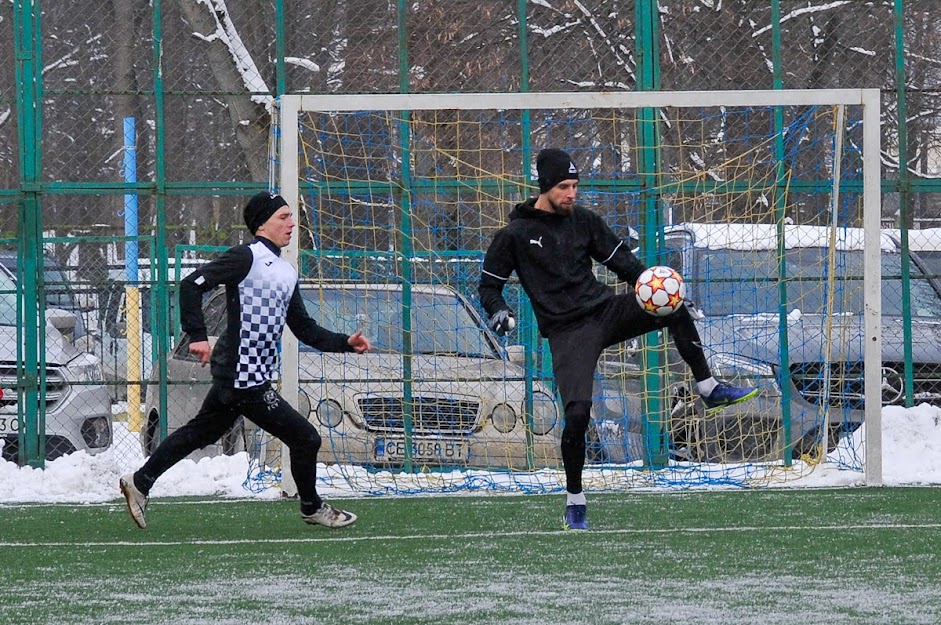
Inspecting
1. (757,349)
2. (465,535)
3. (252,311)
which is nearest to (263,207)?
(252,311)

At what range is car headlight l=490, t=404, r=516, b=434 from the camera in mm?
10898

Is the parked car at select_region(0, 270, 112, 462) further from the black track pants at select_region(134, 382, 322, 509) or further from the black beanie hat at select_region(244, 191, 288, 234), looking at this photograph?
the black beanie hat at select_region(244, 191, 288, 234)

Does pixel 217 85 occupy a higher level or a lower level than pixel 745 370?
higher

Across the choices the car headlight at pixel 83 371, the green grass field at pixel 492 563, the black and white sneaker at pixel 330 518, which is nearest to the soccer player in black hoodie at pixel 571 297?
the green grass field at pixel 492 563

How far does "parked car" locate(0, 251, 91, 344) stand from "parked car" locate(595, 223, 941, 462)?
3.81m

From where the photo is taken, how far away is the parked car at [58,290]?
11367mm

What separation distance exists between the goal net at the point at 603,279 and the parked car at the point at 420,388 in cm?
1

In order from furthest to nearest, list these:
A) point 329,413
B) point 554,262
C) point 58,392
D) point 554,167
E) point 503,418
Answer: point 58,392
point 503,418
point 329,413
point 554,262
point 554,167

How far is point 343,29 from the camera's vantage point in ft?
38.4

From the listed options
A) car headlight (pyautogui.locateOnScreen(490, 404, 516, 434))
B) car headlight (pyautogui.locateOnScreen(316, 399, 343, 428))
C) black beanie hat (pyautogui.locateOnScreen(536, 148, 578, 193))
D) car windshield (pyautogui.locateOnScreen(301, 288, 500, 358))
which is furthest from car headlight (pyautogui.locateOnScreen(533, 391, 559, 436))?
black beanie hat (pyautogui.locateOnScreen(536, 148, 578, 193))

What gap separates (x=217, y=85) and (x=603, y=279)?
121 inches

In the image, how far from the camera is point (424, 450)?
10.7 metres

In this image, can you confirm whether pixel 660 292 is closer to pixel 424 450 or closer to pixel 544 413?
pixel 424 450

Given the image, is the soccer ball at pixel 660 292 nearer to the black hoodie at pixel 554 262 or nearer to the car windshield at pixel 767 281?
the black hoodie at pixel 554 262
